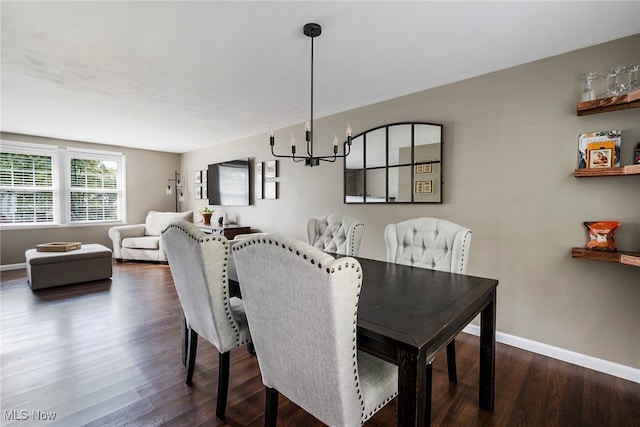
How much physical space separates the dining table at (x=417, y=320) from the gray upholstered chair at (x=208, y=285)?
0.18m

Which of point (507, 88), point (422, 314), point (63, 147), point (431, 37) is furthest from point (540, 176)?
point (63, 147)

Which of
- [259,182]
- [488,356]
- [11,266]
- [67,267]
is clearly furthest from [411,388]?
[11,266]

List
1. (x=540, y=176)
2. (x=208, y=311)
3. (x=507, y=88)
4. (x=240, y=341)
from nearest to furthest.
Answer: (x=208, y=311)
(x=240, y=341)
(x=540, y=176)
(x=507, y=88)

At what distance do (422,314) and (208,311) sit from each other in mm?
1073

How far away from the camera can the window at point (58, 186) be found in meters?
4.96

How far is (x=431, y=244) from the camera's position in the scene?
7.00 feet

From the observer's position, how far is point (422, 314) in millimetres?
1229

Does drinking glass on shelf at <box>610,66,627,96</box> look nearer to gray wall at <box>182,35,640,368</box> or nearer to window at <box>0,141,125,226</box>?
gray wall at <box>182,35,640,368</box>

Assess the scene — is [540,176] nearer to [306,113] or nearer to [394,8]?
[394,8]

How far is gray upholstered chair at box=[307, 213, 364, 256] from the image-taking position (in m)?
2.55

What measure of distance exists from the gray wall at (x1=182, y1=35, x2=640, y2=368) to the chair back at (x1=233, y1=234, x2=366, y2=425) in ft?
6.75

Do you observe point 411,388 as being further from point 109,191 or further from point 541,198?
point 109,191

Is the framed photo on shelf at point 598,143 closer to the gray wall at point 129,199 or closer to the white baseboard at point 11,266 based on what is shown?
the gray wall at point 129,199

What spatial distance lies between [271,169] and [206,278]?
10.9 ft
